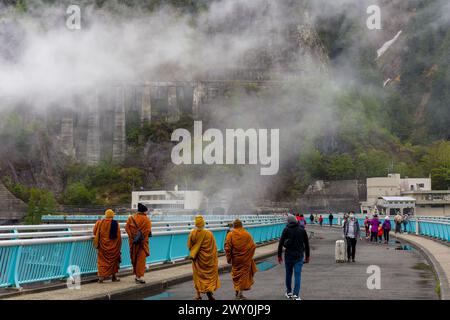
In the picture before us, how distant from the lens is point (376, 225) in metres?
51.1

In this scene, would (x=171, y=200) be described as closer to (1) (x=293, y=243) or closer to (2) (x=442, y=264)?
(2) (x=442, y=264)

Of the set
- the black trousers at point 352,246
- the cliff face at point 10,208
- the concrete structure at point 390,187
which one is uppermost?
the concrete structure at point 390,187

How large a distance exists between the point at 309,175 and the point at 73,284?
177m

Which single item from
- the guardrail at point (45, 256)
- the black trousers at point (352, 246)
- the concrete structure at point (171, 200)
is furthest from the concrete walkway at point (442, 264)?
the concrete structure at point (171, 200)

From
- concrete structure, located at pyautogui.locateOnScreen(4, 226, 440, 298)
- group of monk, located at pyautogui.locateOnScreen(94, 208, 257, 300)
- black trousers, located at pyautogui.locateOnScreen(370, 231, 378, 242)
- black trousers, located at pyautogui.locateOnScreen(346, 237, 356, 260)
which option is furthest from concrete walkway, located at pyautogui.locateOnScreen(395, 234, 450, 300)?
black trousers, located at pyautogui.locateOnScreen(370, 231, 378, 242)

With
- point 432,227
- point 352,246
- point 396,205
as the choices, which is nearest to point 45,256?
point 352,246

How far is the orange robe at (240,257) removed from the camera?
1888cm

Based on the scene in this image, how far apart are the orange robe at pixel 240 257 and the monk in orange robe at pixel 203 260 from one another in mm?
780

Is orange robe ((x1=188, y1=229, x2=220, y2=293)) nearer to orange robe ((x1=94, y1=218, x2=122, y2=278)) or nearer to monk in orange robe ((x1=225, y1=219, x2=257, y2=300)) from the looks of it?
monk in orange robe ((x1=225, y1=219, x2=257, y2=300))

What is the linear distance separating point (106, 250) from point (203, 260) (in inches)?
175

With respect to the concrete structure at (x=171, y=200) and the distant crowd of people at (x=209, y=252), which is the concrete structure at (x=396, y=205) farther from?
the distant crowd of people at (x=209, y=252)
